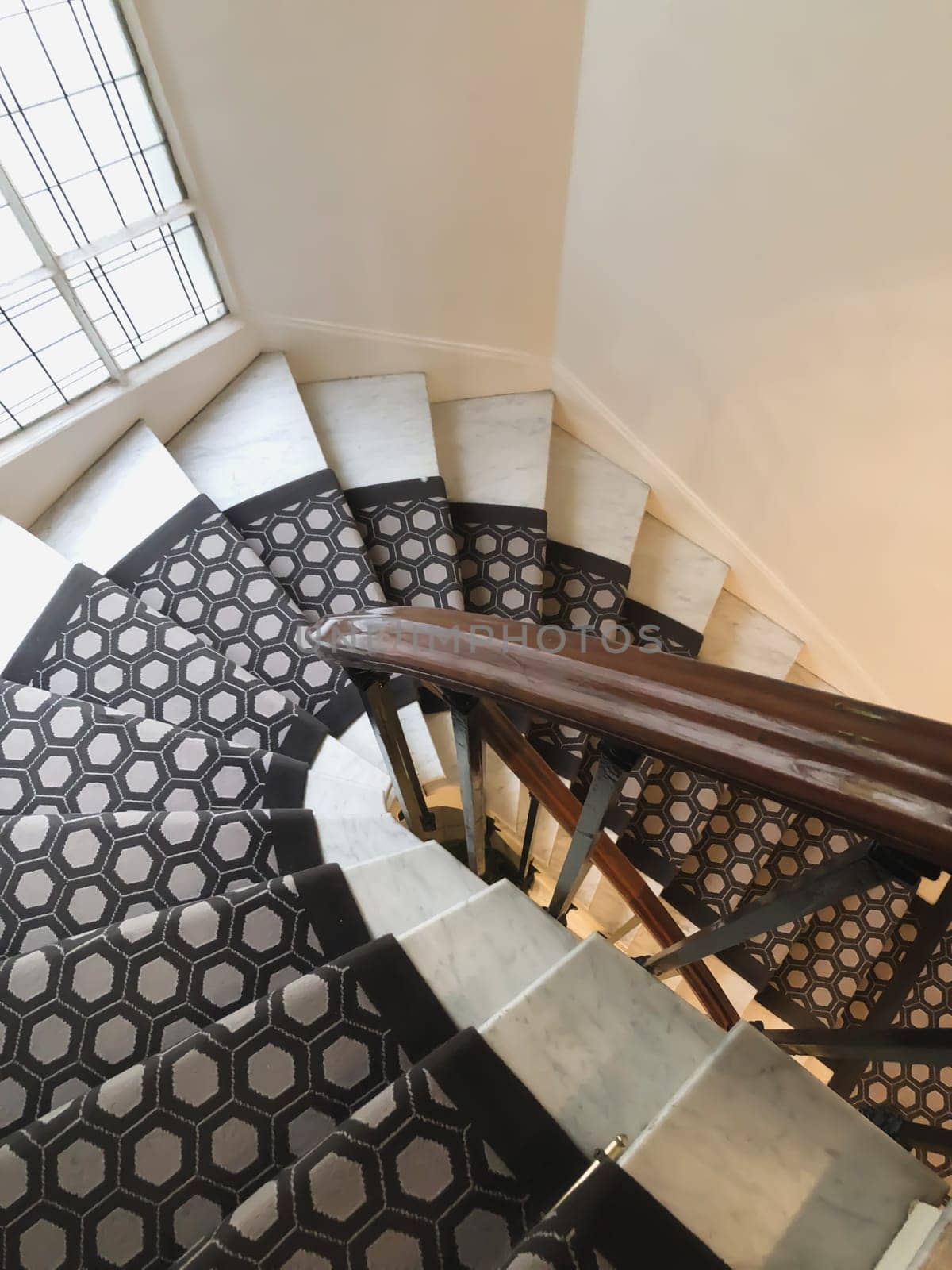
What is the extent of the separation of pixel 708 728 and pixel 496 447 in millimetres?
2675

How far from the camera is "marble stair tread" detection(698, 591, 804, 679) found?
314 centimetres

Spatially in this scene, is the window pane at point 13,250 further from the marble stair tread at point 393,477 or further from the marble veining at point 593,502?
the marble veining at point 593,502

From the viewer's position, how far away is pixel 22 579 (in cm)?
236

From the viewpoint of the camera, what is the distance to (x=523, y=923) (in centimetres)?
146

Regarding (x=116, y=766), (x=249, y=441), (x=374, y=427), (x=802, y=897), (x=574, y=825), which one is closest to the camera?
(x=802, y=897)

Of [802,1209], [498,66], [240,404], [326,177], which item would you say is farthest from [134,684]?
[498,66]

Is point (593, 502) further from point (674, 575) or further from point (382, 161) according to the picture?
point (382, 161)

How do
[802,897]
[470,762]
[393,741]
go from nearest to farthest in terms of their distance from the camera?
[802,897] → [470,762] → [393,741]

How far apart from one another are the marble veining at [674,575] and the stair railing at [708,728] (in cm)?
206

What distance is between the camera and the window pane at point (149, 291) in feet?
8.24

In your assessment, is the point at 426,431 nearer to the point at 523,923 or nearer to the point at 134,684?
the point at 134,684

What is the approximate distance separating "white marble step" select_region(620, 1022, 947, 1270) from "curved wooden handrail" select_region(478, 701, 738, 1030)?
43 cm

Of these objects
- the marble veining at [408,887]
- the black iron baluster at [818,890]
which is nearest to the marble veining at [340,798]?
the marble veining at [408,887]

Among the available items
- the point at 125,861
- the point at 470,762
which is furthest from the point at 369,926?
the point at 125,861
